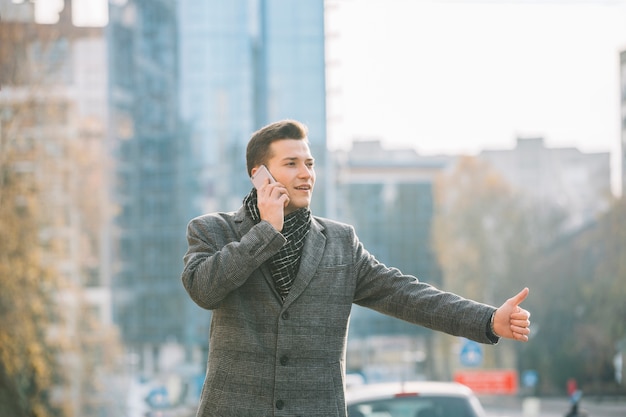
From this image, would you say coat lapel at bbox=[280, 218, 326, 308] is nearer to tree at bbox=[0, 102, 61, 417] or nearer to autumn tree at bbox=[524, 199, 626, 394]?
tree at bbox=[0, 102, 61, 417]

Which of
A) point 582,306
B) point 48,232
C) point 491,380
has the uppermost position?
point 48,232

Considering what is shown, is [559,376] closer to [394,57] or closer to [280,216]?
[394,57]

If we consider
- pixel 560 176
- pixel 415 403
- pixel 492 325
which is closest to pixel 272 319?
pixel 492 325

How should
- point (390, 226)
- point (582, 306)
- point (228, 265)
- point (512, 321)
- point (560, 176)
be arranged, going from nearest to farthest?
point (228, 265)
point (512, 321)
point (582, 306)
point (560, 176)
point (390, 226)

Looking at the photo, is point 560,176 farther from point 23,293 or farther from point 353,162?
point 23,293

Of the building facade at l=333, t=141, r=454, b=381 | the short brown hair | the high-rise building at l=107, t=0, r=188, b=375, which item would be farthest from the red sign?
the short brown hair

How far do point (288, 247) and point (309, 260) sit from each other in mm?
50

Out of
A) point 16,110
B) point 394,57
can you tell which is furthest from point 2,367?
point 394,57

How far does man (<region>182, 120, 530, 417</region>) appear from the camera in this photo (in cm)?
203

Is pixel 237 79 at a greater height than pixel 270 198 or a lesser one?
greater

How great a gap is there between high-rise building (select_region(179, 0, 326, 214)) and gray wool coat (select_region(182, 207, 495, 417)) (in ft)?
80.8

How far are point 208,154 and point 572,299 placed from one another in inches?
393

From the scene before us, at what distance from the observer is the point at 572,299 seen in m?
26.3

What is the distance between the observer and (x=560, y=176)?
28578 millimetres
